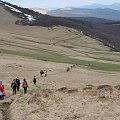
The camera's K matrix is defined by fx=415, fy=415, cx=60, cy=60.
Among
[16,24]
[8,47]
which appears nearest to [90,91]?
[8,47]

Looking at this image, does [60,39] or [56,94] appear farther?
[60,39]

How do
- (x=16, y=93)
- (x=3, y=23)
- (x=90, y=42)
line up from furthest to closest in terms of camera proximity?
(x=3, y=23) → (x=90, y=42) → (x=16, y=93)

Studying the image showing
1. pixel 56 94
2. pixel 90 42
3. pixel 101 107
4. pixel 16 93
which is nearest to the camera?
pixel 101 107

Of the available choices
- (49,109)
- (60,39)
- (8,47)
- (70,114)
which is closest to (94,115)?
(70,114)

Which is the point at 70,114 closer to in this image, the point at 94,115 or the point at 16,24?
the point at 94,115

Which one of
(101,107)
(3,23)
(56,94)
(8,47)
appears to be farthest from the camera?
(3,23)

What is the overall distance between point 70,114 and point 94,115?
1.38 metres

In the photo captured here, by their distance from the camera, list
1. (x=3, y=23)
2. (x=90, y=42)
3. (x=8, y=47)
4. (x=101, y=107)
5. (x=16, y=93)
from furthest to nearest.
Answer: (x=3, y=23) < (x=90, y=42) < (x=8, y=47) < (x=16, y=93) < (x=101, y=107)

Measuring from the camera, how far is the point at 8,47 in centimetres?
11169

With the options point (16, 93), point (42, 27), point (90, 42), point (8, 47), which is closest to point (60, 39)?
point (90, 42)

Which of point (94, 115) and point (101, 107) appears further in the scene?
point (101, 107)

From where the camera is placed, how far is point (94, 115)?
71.3 feet

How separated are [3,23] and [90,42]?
48358mm

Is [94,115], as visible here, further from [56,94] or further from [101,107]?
[56,94]
